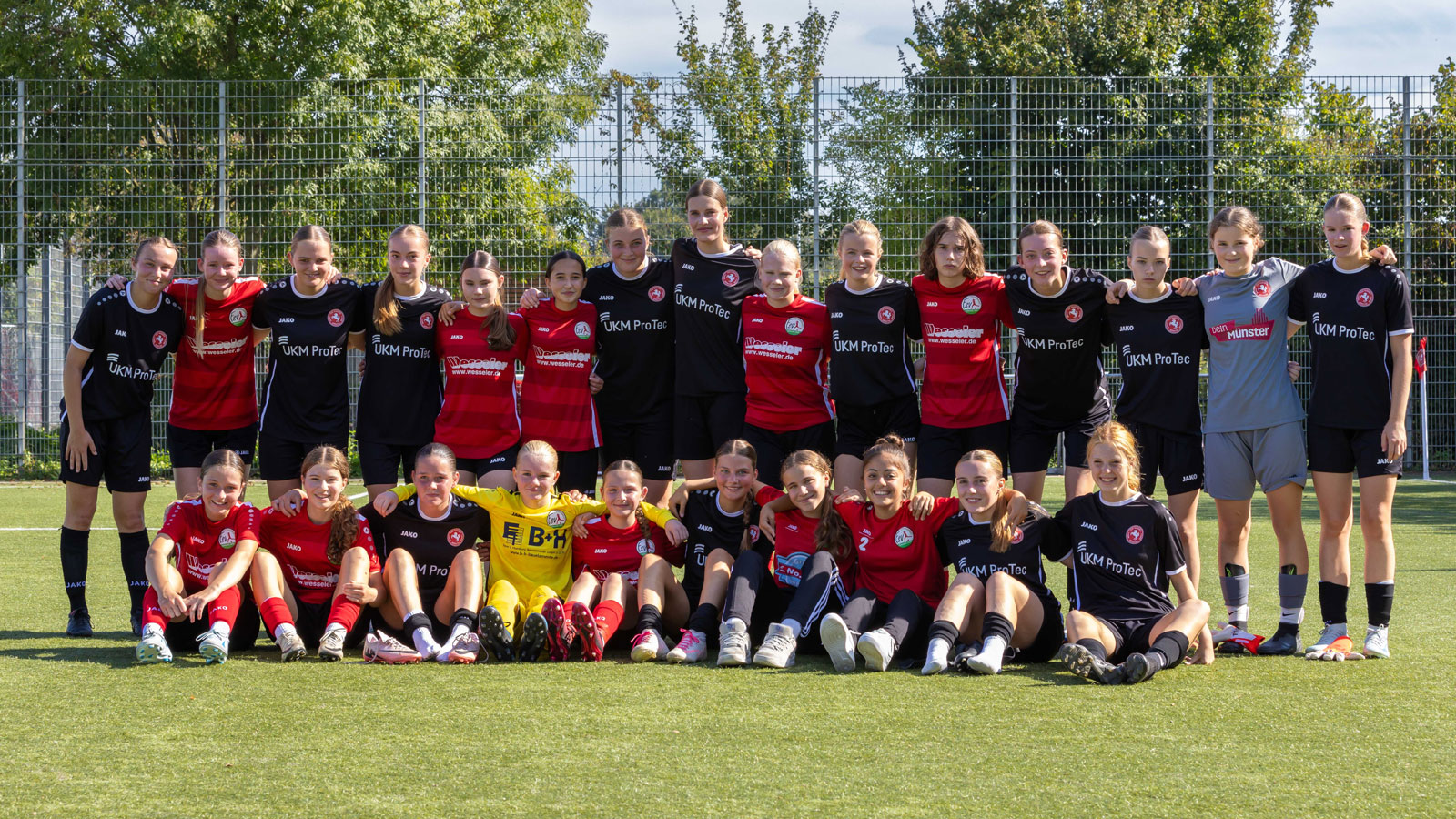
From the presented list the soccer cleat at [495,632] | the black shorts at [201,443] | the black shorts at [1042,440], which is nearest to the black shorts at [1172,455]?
the black shorts at [1042,440]

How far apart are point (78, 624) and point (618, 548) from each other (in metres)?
2.51

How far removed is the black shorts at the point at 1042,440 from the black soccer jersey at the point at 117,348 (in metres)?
4.12

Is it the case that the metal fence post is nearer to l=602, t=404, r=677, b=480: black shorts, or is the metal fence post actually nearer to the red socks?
l=602, t=404, r=677, b=480: black shorts

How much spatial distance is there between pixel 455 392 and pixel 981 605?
8.88ft

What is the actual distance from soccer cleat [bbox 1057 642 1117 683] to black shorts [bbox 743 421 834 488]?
181cm

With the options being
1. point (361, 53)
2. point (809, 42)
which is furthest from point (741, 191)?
point (809, 42)

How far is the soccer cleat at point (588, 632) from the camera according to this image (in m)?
4.79

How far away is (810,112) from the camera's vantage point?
12602mm

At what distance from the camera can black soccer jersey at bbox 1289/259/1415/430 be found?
5059 millimetres

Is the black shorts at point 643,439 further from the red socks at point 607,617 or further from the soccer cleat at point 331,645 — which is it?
the soccer cleat at point 331,645

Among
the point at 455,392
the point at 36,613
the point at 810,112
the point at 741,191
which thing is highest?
the point at 810,112

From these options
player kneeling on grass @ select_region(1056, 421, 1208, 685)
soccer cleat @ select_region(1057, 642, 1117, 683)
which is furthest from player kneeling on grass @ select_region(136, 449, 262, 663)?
player kneeling on grass @ select_region(1056, 421, 1208, 685)

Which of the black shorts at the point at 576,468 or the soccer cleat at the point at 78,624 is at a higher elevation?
the black shorts at the point at 576,468

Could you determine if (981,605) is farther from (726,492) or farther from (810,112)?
(810,112)
